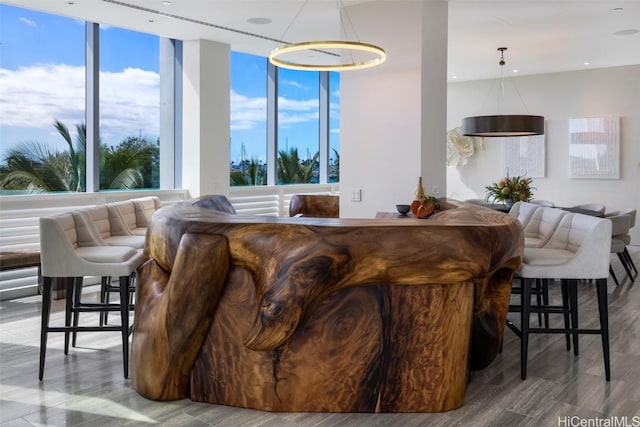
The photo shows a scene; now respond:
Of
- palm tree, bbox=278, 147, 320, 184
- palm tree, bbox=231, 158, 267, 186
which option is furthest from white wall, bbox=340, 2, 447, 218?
palm tree, bbox=278, 147, 320, 184

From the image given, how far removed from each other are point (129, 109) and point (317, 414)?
5.06 meters

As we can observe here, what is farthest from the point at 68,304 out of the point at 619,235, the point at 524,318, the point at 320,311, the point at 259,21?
the point at 619,235

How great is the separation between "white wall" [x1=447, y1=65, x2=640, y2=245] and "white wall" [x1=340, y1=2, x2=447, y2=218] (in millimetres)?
5178

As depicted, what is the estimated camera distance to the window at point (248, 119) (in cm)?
852

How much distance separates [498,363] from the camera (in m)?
3.79

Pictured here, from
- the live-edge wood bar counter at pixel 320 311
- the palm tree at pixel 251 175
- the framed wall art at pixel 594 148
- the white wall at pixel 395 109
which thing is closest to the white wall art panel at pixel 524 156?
the framed wall art at pixel 594 148

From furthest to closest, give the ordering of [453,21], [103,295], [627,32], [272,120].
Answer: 1. [272,120]
2. [627,32]
3. [453,21]
4. [103,295]

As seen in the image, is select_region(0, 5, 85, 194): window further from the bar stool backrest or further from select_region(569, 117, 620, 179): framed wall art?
select_region(569, 117, 620, 179): framed wall art

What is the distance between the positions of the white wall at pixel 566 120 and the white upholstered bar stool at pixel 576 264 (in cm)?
621

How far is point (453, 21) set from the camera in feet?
20.2

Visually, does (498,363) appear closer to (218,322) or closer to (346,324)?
(346,324)

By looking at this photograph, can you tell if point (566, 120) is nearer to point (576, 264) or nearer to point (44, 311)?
point (576, 264)
